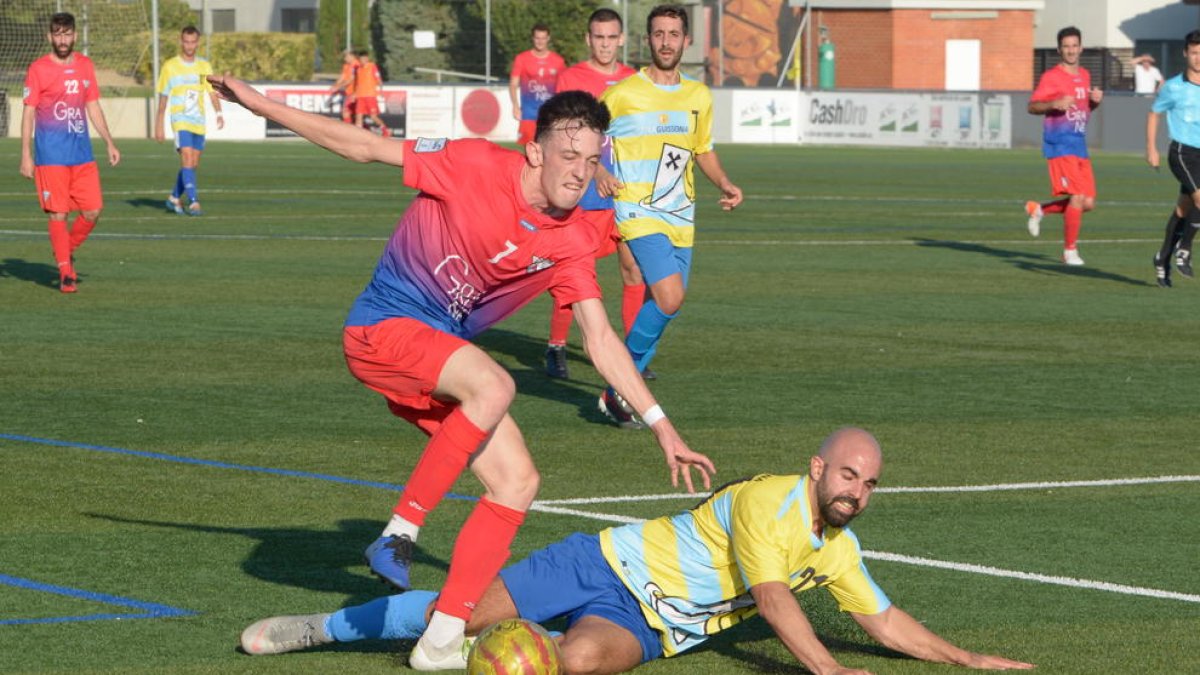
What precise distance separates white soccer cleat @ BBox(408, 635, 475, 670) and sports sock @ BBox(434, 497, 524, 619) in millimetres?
103

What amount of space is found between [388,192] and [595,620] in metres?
25.7

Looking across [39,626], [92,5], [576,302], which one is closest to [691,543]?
[576,302]

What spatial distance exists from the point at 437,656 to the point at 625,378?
1110mm

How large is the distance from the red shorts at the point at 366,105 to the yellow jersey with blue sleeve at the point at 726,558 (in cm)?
3920

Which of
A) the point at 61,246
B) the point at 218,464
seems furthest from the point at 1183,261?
the point at 218,464

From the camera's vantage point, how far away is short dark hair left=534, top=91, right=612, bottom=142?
6738mm

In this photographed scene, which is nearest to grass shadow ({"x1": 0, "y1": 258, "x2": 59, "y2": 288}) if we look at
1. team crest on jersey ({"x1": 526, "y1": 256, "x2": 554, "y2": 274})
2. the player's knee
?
team crest on jersey ({"x1": 526, "y1": 256, "x2": 554, "y2": 274})

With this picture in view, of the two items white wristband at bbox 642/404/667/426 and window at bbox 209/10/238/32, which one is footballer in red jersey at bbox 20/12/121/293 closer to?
white wristband at bbox 642/404/667/426

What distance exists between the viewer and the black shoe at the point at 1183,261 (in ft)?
64.4

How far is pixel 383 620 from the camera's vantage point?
21.9 feet

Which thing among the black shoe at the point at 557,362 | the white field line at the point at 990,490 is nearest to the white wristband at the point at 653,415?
the white field line at the point at 990,490

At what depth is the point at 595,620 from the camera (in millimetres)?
6637

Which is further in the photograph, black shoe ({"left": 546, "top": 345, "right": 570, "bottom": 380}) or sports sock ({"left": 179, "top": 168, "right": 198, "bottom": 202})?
sports sock ({"left": 179, "top": 168, "right": 198, "bottom": 202})

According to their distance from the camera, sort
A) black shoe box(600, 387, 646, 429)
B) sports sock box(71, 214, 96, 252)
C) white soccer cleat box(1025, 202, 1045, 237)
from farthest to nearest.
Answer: white soccer cleat box(1025, 202, 1045, 237)
sports sock box(71, 214, 96, 252)
black shoe box(600, 387, 646, 429)
